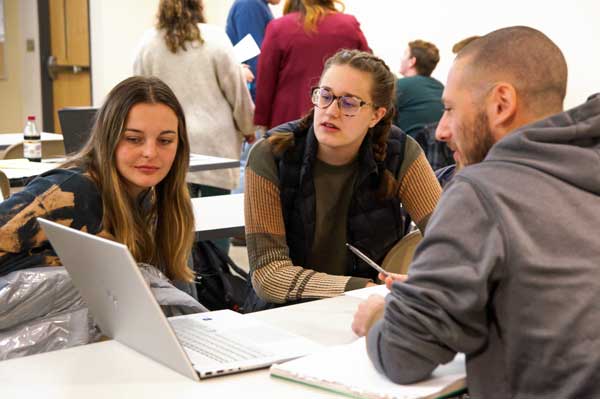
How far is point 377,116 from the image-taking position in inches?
99.6

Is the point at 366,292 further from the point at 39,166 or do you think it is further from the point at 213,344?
the point at 39,166

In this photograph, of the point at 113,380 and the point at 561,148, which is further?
the point at 113,380

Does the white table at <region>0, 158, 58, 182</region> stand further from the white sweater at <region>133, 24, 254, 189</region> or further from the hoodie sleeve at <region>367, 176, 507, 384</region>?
the hoodie sleeve at <region>367, 176, 507, 384</region>

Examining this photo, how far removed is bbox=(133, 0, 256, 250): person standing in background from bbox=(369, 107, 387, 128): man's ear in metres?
1.84

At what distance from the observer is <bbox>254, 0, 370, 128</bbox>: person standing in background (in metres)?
4.28

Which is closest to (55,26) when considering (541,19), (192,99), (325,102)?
(192,99)

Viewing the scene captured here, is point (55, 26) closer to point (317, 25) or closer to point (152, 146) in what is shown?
point (317, 25)

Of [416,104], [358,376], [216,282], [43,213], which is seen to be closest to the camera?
[358,376]

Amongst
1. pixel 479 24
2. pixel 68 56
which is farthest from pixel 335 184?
pixel 68 56

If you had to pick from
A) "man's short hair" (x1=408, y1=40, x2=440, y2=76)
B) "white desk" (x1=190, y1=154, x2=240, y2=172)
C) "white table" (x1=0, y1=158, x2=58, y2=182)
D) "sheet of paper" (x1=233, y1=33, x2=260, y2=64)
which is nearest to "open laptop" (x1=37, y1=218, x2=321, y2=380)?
"white table" (x1=0, y1=158, x2=58, y2=182)

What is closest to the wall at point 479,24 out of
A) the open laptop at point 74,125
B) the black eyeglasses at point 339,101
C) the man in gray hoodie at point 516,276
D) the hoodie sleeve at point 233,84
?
the hoodie sleeve at point 233,84

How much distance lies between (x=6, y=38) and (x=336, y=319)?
7.30m

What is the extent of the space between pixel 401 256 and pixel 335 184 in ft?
0.95

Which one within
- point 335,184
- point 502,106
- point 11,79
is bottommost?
point 11,79
